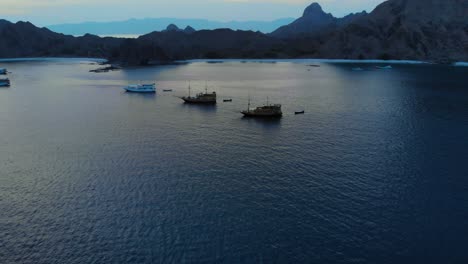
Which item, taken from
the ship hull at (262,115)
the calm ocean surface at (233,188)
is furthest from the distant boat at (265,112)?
the calm ocean surface at (233,188)

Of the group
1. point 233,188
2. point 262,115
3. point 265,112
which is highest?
point 265,112

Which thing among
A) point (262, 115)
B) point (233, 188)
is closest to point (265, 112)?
point (262, 115)

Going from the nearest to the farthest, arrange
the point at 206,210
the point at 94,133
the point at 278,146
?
the point at 206,210
the point at 278,146
the point at 94,133

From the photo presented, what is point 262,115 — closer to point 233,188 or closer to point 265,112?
point 265,112

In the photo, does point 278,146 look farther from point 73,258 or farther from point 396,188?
point 73,258

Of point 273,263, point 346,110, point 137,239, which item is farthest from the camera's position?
point 346,110

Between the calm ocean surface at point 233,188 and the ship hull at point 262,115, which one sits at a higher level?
the ship hull at point 262,115

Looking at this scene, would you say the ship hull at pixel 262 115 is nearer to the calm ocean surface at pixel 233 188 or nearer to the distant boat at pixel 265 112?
the distant boat at pixel 265 112

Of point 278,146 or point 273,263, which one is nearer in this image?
point 273,263

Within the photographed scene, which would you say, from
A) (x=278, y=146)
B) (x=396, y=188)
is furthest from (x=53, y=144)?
(x=396, y=188)
